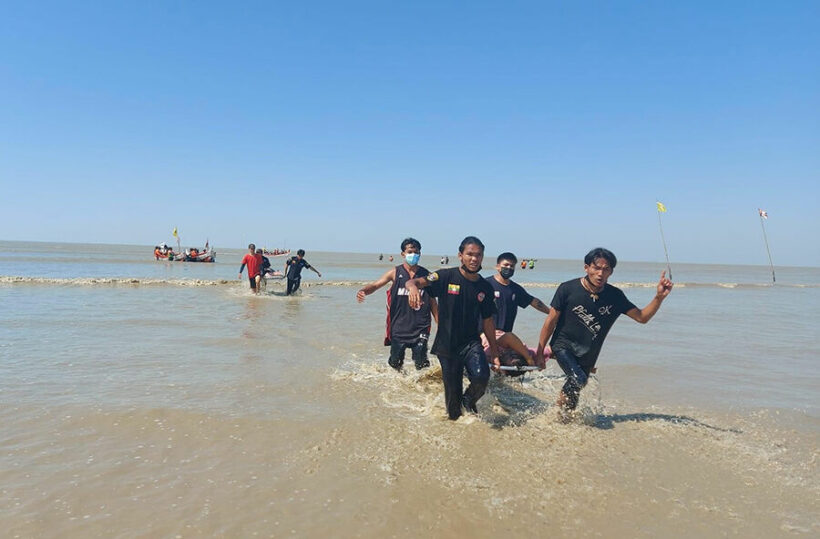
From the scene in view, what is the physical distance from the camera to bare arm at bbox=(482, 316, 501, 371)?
16.8 feet

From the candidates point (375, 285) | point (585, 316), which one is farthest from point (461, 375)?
point (375, 285)

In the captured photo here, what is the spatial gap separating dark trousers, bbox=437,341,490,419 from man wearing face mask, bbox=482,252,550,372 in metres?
0.81

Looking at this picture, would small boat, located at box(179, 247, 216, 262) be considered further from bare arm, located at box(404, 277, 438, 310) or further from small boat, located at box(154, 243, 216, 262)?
bare arm, located at box(404, 277, 438, 310)

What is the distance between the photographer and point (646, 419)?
5.73 m

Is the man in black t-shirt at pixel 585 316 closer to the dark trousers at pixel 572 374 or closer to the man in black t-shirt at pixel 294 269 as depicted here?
the dark trousers at pixel 572 374

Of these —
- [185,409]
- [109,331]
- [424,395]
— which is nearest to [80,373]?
[185,409]

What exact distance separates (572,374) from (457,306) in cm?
143

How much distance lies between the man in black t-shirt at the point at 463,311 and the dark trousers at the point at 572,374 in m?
0.89

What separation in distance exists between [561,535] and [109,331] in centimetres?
959

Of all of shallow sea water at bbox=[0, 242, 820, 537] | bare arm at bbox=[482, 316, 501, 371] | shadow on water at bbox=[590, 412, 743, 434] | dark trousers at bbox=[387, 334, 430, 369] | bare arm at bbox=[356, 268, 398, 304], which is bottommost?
shadow on water at bbox=[590, 412, 743, 434]

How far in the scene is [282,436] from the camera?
185 inches

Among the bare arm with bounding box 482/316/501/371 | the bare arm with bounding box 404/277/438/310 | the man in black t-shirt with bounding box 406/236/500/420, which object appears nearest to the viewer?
the bare arm with bounding box 404/277/438/310

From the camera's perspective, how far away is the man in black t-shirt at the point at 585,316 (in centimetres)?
516

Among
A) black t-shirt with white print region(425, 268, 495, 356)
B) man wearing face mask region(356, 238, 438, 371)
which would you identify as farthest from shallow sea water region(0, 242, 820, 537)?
black t-shirt with white print region(425, 268, 495, 356)
